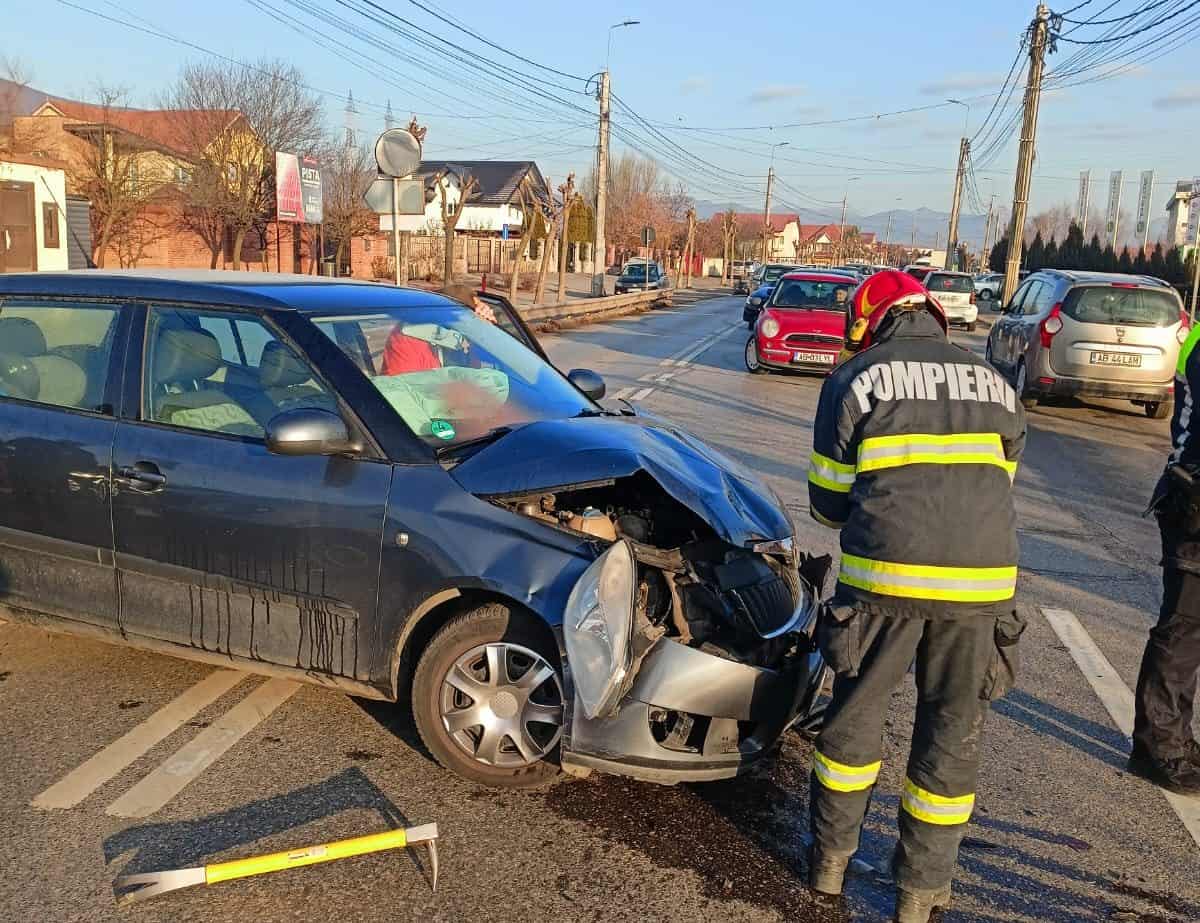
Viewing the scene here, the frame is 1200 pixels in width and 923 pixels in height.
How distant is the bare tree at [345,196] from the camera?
138 ft

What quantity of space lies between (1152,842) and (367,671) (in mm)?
2658

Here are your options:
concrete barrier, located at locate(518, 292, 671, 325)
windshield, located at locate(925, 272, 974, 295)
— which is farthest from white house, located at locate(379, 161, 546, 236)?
windshield, located at locate(925, 272, 974, 295)

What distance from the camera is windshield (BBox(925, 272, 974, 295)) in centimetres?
3372

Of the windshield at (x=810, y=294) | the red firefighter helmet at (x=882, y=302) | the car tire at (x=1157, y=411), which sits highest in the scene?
the red firefighter helmet at (x=882, y=302)

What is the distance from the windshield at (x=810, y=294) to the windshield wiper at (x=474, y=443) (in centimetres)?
1401

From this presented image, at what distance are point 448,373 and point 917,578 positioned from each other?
7.16ft

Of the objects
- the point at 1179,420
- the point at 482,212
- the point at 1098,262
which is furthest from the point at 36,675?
the point at 482,212

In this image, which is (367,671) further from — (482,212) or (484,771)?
(482,212)

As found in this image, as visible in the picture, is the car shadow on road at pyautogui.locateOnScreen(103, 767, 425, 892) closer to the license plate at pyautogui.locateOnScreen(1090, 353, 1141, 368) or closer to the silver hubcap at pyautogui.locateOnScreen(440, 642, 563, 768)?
the silver hubcap at pyautogui.locateOnScreen(440, 642, 563, 768)

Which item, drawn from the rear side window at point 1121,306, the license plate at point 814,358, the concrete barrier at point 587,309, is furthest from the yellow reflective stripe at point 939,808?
the concrete barrier at point 587,309

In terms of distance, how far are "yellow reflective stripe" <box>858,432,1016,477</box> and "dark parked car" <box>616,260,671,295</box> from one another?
4268cm

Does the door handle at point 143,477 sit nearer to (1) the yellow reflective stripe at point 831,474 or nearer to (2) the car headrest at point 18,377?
(2) the car headrest at point 18,377

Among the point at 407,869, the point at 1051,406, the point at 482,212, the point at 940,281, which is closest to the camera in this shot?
the point at 407,869

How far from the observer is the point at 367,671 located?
3.68m
